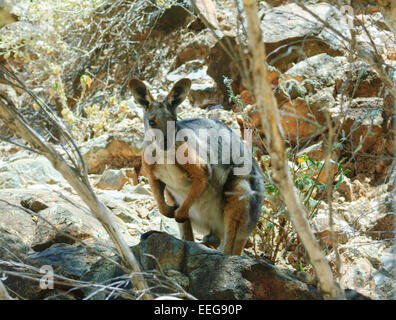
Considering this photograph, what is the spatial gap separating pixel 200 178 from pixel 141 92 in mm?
1013

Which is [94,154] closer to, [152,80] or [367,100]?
[152,80]

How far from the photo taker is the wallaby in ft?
14.7

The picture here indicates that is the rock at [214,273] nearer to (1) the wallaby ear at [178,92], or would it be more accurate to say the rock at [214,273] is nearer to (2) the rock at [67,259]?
(2) the rock at [67,259]

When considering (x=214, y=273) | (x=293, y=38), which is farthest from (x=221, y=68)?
(x=214, y=273)

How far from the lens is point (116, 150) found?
7848mm

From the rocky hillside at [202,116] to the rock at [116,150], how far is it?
0.08ft

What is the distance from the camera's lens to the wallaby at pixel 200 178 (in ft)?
14.7

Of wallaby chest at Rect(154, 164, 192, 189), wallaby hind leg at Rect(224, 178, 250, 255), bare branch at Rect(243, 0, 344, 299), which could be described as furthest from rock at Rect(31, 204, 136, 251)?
bare branch at Rect(243, 0, 344, 299)

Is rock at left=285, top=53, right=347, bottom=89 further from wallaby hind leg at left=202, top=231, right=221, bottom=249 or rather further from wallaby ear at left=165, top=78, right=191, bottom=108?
wallaby hind leg at left=202, top=231, right=221, bottom=249

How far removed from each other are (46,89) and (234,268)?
306 inches

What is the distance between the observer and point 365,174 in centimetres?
700

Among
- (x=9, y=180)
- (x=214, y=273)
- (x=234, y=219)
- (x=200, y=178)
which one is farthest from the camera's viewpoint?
(x=9, y=180)

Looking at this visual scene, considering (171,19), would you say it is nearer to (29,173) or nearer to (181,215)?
(29,173)
